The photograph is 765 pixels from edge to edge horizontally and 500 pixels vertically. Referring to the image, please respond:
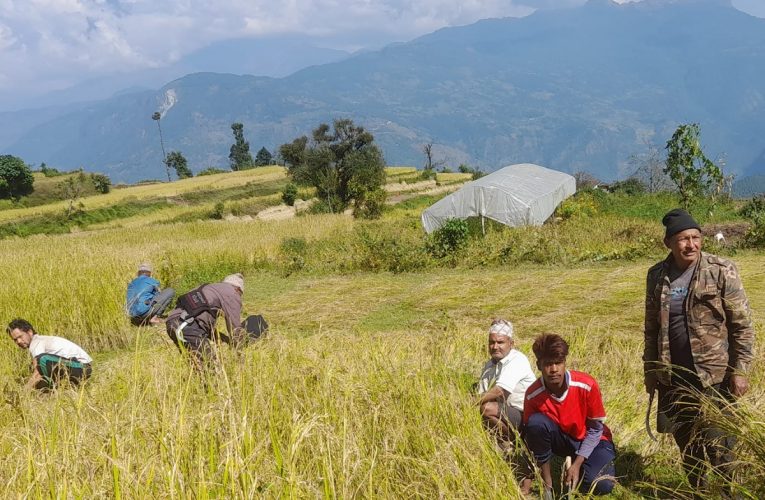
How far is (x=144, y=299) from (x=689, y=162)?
478 inches

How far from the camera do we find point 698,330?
2758 millimetres

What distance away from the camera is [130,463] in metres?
2.40

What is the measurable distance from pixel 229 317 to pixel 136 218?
1415 inches

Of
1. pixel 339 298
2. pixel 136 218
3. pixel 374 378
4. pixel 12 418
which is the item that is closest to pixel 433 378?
pixel 374 378

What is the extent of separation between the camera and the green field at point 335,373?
2.39 metres

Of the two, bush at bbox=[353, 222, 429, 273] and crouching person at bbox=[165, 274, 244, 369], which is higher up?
crouching person at bbox=[165, 274, 244, 369]

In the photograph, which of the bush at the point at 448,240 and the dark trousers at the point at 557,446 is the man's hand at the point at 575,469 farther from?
the bush at the point at 448,240

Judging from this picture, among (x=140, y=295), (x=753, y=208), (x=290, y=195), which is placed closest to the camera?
(x=140, y=295)

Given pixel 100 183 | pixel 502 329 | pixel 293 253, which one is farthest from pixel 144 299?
pixel 100 183

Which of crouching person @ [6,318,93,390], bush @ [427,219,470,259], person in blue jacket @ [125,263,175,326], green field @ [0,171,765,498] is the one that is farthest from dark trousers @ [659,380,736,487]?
bush @ [427,219,470,259]

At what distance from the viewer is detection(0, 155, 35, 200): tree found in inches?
1876

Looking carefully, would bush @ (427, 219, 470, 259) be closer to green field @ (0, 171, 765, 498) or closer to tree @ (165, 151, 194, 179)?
green field @ (0, 171, 765, 498)

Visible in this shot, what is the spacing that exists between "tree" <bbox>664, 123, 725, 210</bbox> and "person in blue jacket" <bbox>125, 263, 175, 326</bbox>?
11.4m

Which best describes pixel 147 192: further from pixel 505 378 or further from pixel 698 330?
pixel 698 330
